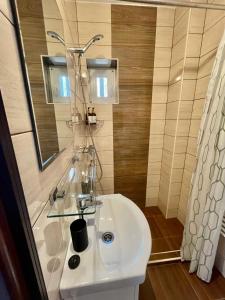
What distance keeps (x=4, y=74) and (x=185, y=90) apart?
5.39ft

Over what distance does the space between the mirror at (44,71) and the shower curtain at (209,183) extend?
3.40 feet

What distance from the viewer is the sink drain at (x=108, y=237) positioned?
975 millimetres

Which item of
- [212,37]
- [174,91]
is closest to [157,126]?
[174,91]

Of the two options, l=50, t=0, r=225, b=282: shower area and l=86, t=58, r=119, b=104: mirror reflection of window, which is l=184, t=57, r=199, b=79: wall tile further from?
l=86, t=58, r=119, b=104: mirror reflection of window

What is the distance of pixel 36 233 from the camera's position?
1.36 feet

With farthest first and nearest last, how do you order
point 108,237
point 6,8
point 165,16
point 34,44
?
point 165,16 → point 108,237 → point 34,44 → point 6,8

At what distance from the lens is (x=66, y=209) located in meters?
0.70

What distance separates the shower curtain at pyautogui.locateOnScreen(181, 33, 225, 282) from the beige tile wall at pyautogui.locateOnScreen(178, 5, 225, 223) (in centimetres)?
32

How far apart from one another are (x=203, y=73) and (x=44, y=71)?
1.48 metres

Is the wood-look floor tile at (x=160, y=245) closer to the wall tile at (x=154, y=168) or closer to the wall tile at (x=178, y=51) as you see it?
the wall tile at (x=154, y=168)

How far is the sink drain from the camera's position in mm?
975

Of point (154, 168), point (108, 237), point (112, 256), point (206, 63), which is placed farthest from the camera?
point (154, 168)

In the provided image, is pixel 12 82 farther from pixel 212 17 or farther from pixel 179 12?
pixel 179 12

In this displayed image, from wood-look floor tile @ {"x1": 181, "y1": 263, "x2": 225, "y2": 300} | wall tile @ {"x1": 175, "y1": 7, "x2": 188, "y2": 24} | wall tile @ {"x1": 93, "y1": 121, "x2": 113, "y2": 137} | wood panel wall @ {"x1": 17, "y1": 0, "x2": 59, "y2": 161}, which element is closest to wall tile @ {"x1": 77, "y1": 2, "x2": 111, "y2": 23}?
wall tile @ {"x1": 175, "y1": 7, "x2": 188, "y2": 24}
